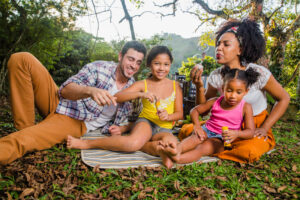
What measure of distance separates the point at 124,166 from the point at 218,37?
2136mm

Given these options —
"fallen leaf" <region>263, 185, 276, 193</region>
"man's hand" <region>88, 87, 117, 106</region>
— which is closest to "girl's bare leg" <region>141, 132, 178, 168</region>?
"man's hand" <region>88, 87, 117, 106</region>

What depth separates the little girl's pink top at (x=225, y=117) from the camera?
2.44 meters

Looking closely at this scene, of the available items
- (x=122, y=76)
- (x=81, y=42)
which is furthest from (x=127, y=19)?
(x=81, y=42)

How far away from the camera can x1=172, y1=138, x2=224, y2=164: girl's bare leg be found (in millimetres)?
2231

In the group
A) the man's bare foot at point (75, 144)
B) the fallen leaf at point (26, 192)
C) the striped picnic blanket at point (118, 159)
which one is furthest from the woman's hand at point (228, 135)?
the fallen leaf at point (26, 192)

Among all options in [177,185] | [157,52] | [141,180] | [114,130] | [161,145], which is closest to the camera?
[177,185]

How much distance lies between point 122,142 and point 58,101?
1.15m

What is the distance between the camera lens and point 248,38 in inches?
97.0

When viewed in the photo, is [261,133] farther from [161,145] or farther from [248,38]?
[161,145]

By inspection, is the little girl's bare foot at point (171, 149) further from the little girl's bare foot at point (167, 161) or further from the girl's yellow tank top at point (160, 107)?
the girl's yellow tank top at point (160, 107)

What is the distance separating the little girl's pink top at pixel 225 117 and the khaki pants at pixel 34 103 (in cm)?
194

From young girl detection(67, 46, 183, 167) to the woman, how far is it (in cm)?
43

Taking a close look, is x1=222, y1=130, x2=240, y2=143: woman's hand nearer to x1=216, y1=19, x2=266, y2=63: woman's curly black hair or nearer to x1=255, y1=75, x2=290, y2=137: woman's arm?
x1=255, y1=75, x2=290, y2=137: woman's arm

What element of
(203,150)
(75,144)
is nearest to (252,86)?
(203,150)
